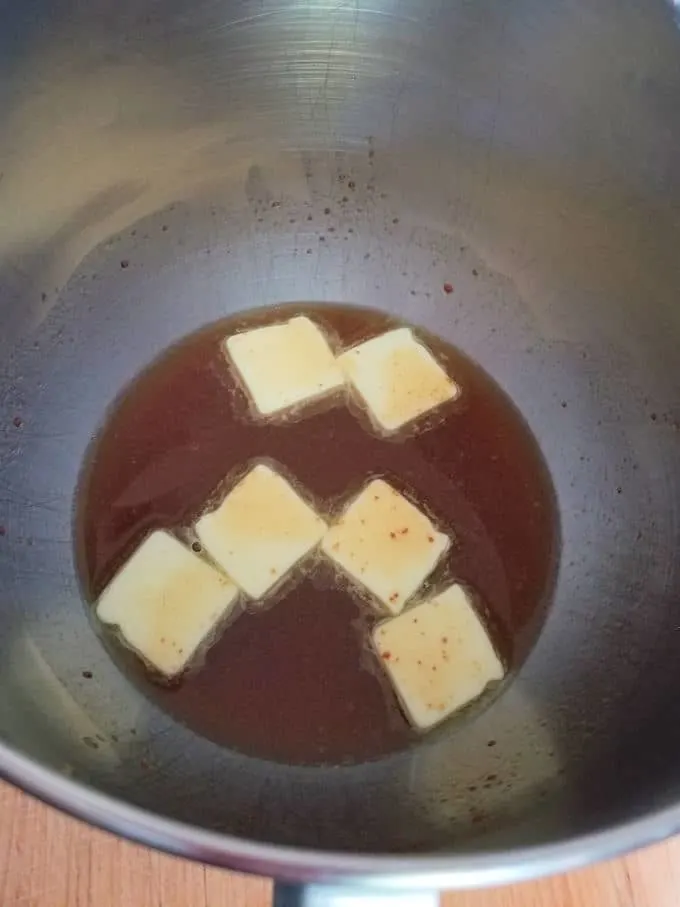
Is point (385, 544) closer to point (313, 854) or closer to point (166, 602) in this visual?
point (166, 602)

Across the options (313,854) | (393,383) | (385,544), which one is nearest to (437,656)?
(385,544)

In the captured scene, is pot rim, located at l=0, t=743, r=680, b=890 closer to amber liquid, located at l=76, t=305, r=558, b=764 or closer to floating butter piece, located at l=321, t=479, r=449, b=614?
amber liquid, located at l=76, t=305, r=558, b=764

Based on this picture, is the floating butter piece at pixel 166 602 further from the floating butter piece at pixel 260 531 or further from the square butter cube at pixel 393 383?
the square butter cube at pixel 393 383

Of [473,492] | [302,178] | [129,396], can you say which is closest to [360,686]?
[473,492]

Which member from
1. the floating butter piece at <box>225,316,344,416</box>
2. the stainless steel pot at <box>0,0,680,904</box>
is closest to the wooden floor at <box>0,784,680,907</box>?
the stainless steel pot at <box>0,0,680,904</box>

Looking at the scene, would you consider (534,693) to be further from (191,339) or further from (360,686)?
(191,339)

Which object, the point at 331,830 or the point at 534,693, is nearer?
the point at 331,830

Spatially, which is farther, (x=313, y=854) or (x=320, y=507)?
(x=320, y=507)
